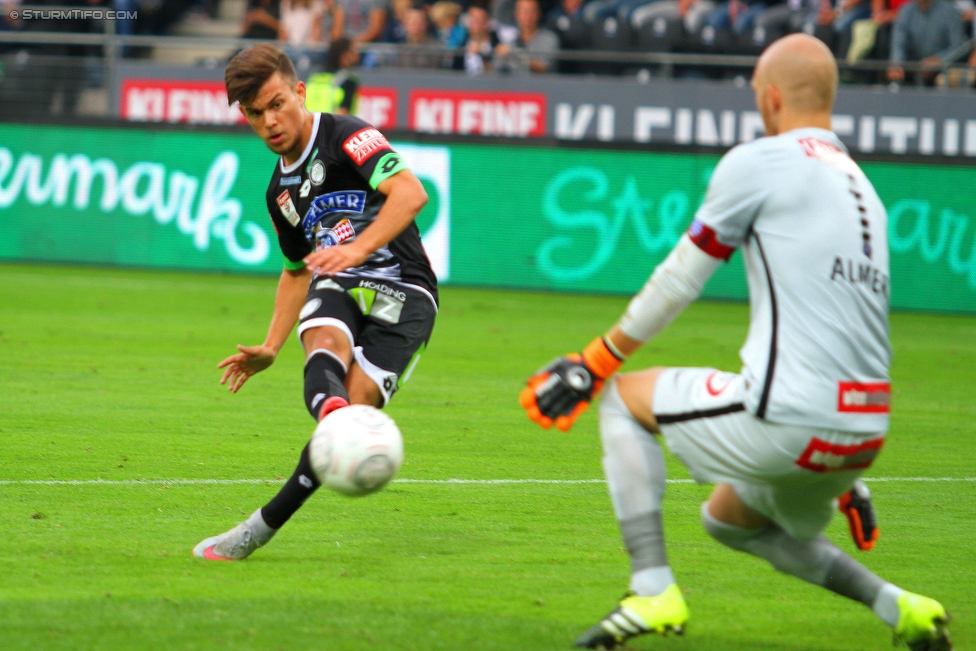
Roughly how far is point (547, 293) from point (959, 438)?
27.5ft

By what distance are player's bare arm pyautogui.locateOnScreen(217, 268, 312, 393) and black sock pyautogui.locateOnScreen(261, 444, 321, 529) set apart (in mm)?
653

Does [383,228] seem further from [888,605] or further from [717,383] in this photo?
[888,605]

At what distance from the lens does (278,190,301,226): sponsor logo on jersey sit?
218 inches

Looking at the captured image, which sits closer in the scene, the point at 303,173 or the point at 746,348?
the point at 746,348

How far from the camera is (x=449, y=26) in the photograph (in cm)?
1944

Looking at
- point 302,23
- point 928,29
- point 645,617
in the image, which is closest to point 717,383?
point 645,617

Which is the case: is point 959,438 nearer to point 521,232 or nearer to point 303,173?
point 303,173

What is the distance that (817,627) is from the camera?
14.4ft

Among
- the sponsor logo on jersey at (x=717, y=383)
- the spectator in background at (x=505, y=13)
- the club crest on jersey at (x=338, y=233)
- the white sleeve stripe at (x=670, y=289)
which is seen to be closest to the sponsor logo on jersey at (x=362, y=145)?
the club crest on jersey at (x=338, y=233)

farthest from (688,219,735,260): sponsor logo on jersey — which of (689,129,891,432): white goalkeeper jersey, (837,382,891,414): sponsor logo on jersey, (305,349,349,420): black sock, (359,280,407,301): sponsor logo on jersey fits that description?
(359,280,407,301): sponsor logo on jersey

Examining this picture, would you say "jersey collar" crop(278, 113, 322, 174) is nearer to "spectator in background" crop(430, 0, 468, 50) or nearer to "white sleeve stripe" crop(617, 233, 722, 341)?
"white sleeve stripe" crop(617, 233, 722, 341)

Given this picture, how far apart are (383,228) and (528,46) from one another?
46.9 feet

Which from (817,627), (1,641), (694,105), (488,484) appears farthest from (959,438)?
(694,105)

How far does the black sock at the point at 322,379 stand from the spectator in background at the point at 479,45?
1366cm
